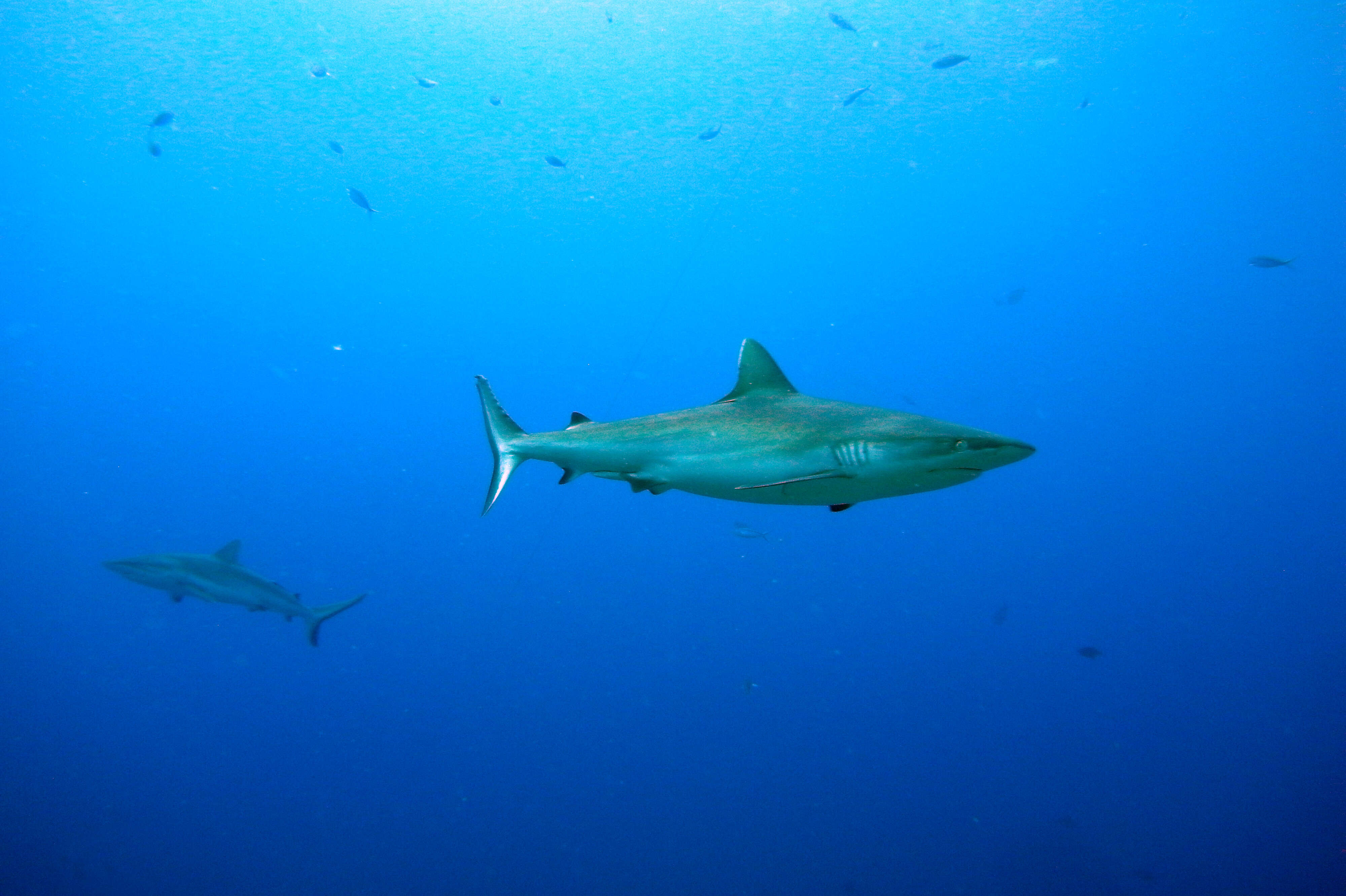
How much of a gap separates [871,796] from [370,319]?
50.7ft

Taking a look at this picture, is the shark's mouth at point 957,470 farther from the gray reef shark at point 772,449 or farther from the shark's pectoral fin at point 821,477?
the shark's pectoral fin at point 821,477

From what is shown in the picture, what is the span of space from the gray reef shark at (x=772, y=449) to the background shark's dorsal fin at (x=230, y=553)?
4.13 metres

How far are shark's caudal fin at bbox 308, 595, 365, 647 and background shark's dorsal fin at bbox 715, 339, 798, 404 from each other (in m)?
4.71

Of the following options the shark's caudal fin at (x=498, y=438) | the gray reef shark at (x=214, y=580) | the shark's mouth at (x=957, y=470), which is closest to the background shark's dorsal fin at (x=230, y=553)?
the gray reef shark at (x=214, y=580)

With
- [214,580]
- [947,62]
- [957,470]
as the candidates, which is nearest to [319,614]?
[214,580]

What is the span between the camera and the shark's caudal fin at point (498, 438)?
315 centimetres

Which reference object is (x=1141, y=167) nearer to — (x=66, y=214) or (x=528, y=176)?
(x=528, y=176)

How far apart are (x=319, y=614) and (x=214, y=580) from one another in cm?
92

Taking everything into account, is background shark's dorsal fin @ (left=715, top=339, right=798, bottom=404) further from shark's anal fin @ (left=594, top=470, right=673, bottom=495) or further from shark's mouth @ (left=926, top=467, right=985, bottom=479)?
shark's mouth @ (left=926, top=467, right=985, bottom=479)

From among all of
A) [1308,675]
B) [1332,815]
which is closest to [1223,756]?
[1332,815]

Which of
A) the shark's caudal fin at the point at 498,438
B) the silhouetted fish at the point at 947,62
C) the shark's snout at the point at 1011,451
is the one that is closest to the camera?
the shark's snout at the point at 1011,451

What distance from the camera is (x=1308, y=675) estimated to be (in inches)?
448

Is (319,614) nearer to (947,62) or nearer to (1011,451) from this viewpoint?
(1011,451)

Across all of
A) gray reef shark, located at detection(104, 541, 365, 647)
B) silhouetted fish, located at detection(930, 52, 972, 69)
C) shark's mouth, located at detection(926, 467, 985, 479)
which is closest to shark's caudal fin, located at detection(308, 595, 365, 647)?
gray reef shark, located at detection(104, 541, 365, 647)
